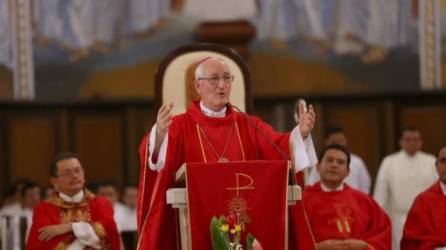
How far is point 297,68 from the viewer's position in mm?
15773

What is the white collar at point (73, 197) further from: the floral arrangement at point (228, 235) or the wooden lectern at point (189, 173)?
the floral arrangement at point (228, 235)

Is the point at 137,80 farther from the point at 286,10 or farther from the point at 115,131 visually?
the point at 286,10

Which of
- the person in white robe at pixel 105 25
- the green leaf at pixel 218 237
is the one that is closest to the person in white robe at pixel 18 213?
the green leaf at pixel 218 237

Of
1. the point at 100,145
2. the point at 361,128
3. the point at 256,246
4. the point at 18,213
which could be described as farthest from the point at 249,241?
the point at 100,145

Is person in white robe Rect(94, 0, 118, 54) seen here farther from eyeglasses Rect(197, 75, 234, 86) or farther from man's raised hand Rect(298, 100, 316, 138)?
man's raised hand Rect(298, 100, 316, 138)

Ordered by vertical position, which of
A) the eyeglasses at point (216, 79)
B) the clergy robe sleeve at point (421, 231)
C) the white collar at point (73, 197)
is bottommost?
the clergy robe sleeve at point (421, 231)

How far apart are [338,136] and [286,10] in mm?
3767

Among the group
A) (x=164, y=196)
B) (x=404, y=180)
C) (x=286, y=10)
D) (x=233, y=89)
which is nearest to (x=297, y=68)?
(x=286, y=10)

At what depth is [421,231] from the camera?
388 inches

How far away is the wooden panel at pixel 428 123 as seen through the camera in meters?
15.2

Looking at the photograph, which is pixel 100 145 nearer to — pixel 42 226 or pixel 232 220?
pixel 42 226

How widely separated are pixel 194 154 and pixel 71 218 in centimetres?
188

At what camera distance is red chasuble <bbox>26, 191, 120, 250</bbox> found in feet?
32.2

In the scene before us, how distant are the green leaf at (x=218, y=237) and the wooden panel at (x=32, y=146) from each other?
25.6ft
